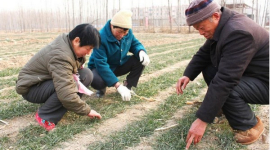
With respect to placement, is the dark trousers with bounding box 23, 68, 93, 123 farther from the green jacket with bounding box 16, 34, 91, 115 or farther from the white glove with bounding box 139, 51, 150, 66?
the white glove with bounding box 139, 51, 150, 66

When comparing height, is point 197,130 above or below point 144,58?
below

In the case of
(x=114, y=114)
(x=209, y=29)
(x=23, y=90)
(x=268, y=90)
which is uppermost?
(x=209, y=29)

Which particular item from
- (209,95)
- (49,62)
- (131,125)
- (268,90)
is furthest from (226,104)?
(49,62)

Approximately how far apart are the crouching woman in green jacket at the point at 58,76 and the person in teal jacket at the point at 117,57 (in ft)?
1.94

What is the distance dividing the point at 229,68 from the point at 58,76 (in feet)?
5.17

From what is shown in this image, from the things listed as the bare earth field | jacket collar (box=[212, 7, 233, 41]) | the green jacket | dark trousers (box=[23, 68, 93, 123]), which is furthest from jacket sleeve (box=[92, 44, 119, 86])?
jacket collar (box=[212, 7, 233, 41])

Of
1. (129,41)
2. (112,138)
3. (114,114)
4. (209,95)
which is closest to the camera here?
(209,95)

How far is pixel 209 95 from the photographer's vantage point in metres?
2.05

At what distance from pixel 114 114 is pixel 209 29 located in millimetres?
1545

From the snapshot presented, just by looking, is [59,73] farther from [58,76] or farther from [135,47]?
[135,47]

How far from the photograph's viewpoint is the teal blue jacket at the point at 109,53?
11.0 ft

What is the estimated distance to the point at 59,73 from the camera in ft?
8.06

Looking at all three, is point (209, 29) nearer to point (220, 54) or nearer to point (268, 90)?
point (220, 54)

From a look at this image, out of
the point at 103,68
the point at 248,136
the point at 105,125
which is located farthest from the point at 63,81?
the point at 248,136
